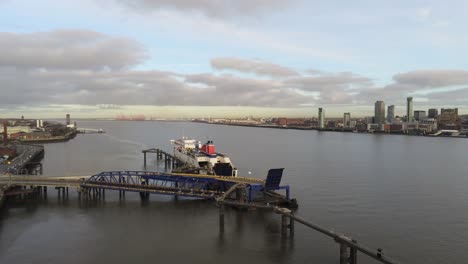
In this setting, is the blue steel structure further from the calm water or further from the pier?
the calm water

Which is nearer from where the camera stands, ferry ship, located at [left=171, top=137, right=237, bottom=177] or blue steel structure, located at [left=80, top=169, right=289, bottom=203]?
blue steel structure, located at [left=80, top=169, right=289, bottom=203]

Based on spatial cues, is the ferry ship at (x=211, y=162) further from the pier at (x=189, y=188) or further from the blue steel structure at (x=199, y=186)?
the pier at (x=189, y=188)

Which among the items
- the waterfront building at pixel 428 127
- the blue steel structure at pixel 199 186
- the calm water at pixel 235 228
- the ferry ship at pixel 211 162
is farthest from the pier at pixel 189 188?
the waterfront building at pixel 428 127

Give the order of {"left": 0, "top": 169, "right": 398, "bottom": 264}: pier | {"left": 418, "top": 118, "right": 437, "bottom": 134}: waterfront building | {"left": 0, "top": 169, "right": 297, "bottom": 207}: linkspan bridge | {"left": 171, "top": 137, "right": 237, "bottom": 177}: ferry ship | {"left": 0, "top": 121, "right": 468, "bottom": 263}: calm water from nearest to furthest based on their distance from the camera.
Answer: {"left": 0, "top": 121, "right": 468, "bottom": 263}: calm water → {"left": 0, "top": 169, "right": 398, "bottom": 264}: pier → {"left": 0, "top": 169, "right": 297, "bottom": 207}: linkspan bridge → {"left": 171, "top": 137, "right": 237, "bottom": 177}: ferry ship → {"left": 418, "top": 118, "right": 437, "bottom": 134}: waterfront building

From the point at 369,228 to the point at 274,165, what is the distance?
97.6 ft

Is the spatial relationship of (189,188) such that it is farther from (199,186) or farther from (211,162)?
(211,162)

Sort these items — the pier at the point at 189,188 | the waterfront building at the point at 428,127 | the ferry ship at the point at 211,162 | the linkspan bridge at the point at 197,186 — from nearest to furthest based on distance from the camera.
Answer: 1. the pier at the point at 189,188
2. the linkspan bridge at the point at 197,186
3. the ferry ship at the point at 211,162
4. the waterfront building at the point at 428,127

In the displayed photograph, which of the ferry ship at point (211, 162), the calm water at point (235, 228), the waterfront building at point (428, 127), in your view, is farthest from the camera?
the waterfront building at point (428, 127)

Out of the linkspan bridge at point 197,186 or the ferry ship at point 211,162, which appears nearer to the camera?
the linkspan bridge at point 197,186

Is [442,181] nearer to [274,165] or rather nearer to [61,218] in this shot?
[274,165]

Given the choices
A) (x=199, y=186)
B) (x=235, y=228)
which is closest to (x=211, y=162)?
(x=199, y=186)

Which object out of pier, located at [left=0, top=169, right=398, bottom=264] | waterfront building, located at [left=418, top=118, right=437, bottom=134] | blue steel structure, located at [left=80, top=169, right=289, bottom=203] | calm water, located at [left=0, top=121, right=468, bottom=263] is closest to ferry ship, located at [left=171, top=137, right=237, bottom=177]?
blue steel structure, located at [left=80, top=169, right=289, bottom=203]

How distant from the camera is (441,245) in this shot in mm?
19906

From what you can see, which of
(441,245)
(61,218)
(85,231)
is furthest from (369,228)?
(61,218)
